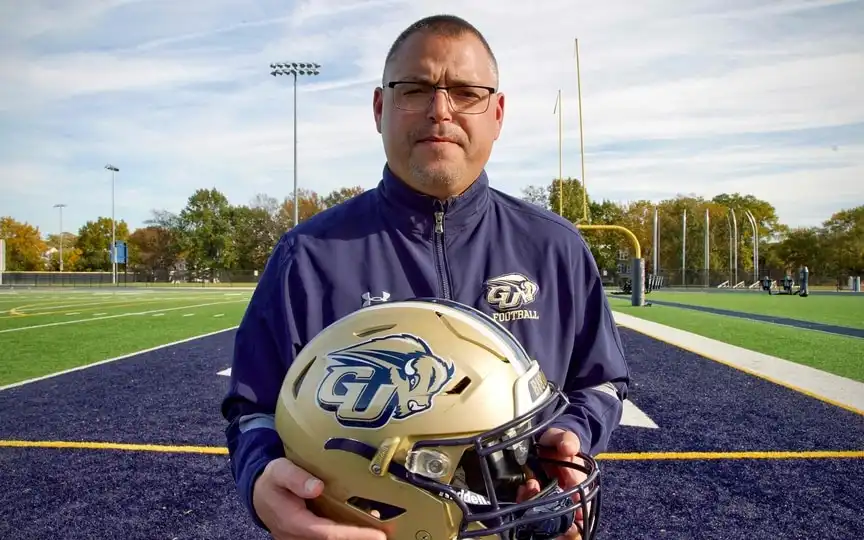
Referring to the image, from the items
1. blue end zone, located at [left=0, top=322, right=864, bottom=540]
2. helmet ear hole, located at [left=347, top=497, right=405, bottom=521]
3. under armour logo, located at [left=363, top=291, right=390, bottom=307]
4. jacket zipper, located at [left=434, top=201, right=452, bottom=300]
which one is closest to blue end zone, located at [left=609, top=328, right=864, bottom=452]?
blue end zone, located at [left=0, top=322, right=864, bottom=540]

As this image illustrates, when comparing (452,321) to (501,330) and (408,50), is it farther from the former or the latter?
(408,50)

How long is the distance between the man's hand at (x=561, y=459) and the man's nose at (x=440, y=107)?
0.85m

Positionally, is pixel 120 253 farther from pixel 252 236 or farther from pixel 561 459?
pixel 561 459

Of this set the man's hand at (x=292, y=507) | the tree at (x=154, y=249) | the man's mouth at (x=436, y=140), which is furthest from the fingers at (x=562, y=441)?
the tree at (x=154, y=249)

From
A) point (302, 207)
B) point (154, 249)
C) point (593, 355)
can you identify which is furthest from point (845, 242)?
point (154, 249)

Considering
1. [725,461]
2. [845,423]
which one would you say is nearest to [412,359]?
[725,461]

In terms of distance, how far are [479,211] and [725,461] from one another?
302 cm

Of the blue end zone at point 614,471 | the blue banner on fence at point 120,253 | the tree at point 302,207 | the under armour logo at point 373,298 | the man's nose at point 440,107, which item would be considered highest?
the tree at point 302,207

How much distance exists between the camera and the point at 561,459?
58.9 inches

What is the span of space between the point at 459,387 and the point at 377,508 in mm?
318

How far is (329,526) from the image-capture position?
1.33m

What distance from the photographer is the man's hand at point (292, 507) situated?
133 centimetres

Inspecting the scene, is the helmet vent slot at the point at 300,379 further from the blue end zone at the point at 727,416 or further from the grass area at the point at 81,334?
the grass area at the point at 81,334

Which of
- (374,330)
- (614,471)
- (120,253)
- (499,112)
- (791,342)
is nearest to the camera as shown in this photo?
(374,330)
